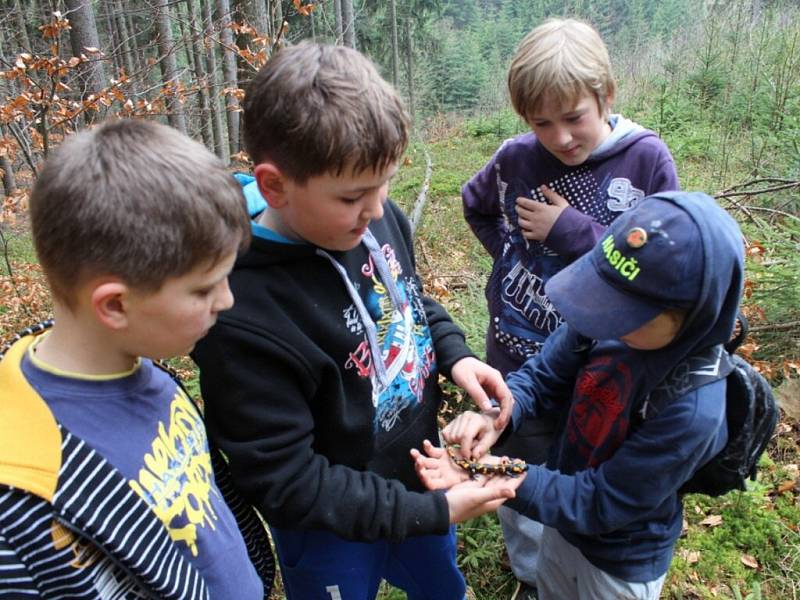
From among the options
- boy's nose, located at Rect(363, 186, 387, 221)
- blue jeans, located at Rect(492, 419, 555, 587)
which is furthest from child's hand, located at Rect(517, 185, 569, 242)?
boy's nose, located at Rect(363, 186, 387, 221)

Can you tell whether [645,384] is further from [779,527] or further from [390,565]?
[779,527]

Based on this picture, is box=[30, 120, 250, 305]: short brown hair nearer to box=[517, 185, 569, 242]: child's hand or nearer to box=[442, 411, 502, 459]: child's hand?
box=[442, 411, 502, 459]: child's hand

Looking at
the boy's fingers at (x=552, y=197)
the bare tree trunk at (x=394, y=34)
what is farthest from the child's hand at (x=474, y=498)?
the bare tree trunk at (x=394, y=34)

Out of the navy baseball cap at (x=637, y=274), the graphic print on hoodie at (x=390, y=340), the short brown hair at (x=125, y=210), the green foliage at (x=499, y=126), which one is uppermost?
the short brown hair at (x=125, y=210)

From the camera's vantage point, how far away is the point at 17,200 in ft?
19.8

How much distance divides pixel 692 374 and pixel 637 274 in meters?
0.37

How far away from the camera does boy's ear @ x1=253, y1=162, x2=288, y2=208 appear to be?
145 centimetres

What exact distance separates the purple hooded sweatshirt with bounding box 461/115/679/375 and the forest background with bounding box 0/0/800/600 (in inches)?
53.9

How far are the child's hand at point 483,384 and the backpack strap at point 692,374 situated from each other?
0.53 meters

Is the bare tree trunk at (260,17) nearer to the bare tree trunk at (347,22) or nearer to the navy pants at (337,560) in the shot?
the navy pants at (337,560)

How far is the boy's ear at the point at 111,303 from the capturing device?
1.11 m

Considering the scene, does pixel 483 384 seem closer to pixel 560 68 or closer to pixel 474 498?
pixel 474 498

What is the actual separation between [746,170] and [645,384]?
7277 millimetres

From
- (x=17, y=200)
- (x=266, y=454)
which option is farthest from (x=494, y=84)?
(x=266, y=454)
